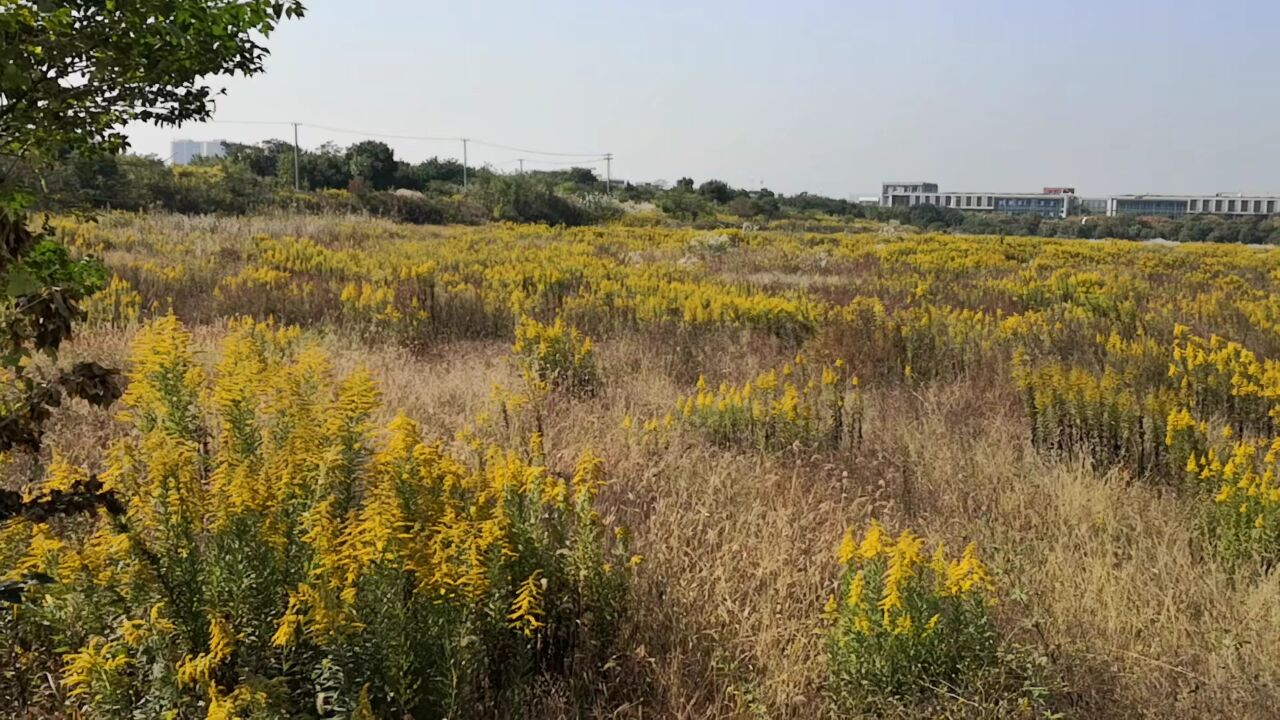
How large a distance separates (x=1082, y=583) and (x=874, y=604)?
1.23 meters

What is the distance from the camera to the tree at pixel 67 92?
1188 millimetres

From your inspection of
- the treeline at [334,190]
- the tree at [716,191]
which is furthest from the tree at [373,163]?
the tree at [716,191]

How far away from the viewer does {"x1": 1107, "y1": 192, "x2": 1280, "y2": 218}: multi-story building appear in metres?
105

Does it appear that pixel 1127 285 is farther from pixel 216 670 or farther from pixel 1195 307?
pixel 216 670

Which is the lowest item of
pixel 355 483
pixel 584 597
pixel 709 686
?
pixel 709 686

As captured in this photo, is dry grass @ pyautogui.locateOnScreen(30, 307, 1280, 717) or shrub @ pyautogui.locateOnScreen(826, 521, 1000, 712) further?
dry grass @ pyautogui.locateOnScreen(30, 307, 1280, 717)

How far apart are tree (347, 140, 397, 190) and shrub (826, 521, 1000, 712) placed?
42.1 m

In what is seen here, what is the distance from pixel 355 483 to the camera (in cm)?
248

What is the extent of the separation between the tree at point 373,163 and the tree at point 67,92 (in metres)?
42.1

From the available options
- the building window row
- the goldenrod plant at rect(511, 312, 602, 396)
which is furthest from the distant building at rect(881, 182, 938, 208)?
the goldenrod plant at rect(511, 312, 602, 396)

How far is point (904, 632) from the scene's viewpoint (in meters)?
2.24

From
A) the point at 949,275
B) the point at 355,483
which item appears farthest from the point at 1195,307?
the point at 355,483

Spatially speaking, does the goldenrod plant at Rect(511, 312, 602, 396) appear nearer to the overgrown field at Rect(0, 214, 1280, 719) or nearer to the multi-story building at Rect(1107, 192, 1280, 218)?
the overgrown field at Rect(0, 214, 1280, 719)

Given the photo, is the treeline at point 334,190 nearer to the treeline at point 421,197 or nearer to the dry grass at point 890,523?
the treeline at point 421,197
